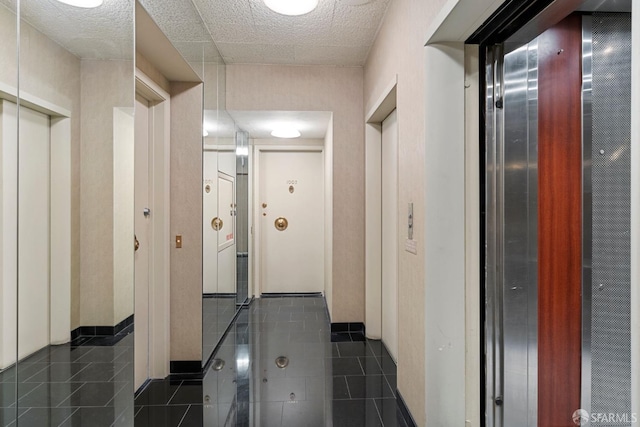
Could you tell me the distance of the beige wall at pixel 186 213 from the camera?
2447mm

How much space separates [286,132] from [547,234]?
325cm

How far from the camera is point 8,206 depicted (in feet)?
3.22

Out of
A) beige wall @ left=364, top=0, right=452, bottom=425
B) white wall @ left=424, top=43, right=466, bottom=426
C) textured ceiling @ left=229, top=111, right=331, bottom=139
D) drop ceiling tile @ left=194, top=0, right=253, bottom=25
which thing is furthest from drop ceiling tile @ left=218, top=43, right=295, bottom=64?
white wall @ left=424, top=43, right=466, bottom=426

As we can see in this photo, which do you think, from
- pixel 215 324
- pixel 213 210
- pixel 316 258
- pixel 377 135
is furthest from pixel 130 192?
pixel 316 258

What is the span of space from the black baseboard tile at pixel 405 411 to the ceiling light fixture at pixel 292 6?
8.27ft

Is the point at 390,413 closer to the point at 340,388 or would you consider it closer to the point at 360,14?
the point at 340,388

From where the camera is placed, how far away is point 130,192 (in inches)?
63.3

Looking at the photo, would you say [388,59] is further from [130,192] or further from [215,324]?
[215,324]

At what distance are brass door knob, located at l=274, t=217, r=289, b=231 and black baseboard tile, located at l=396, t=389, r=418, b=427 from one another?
2957mm

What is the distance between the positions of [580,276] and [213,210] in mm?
2397

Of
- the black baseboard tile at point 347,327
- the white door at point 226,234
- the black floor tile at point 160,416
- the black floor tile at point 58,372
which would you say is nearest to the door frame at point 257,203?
the white door at point 226,234

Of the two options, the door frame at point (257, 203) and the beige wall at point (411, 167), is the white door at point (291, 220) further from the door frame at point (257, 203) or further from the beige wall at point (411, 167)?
the beige wall at point (411, 167)

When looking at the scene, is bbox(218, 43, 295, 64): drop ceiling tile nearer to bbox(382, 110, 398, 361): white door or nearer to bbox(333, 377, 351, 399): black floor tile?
bbox(382, 110, 398, 361): white door

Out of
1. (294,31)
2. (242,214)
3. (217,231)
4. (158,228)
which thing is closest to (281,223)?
(242,214)
